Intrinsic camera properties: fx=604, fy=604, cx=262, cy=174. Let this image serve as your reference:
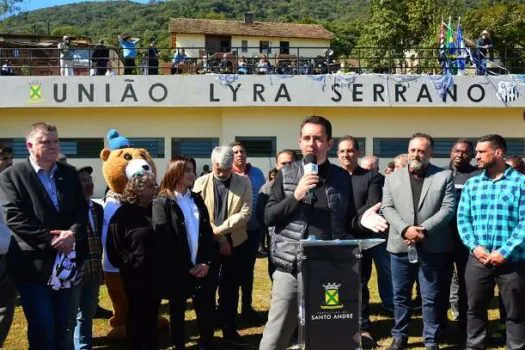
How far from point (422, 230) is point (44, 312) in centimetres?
317

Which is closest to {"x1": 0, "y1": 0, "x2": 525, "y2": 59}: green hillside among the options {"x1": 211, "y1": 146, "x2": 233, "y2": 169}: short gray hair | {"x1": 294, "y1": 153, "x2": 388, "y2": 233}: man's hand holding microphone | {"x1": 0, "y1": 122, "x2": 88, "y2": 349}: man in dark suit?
{"x1": 211, "y1": 146, "x2": 233, "y2": 169}: short gray hair

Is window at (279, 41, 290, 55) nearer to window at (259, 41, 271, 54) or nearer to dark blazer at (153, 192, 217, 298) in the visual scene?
window at (259, 41, 271, 54)

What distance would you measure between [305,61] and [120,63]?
6.06m

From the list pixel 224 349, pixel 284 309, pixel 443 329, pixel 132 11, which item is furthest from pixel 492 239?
pixel 132 11

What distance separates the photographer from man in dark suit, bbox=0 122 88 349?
4008 mm

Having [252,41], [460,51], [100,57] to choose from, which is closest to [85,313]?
[100,57]

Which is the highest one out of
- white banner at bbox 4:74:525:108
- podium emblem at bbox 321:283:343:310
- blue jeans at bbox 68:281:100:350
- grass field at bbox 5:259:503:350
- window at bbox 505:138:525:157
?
white banner at bbox 4:74:525:108

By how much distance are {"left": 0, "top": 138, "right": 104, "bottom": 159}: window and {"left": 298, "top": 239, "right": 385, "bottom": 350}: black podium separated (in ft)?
50.2

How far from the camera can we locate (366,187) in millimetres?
5902

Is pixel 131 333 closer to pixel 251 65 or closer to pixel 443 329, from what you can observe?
pixel 443 329

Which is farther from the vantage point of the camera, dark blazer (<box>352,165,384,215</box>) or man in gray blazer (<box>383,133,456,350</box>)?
dark blazer (<box>352,165,384,215</box>)

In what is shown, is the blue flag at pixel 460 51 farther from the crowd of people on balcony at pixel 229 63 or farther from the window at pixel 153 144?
the window at pixel 153 144

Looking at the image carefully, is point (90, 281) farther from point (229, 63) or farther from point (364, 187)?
point (229, 63)

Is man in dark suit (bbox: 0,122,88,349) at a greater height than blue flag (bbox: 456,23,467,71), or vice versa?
blue flag (bbox: 456,23,467,71)
